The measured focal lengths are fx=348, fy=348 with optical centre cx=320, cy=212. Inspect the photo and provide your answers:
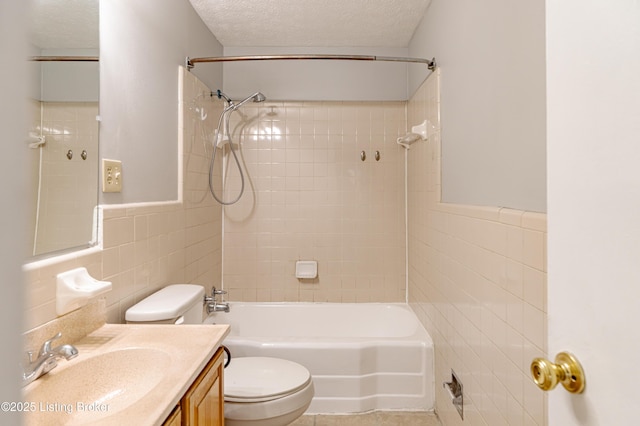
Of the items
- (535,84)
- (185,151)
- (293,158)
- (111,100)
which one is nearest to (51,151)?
(111,100)

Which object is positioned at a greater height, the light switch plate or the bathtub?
the light switch plate

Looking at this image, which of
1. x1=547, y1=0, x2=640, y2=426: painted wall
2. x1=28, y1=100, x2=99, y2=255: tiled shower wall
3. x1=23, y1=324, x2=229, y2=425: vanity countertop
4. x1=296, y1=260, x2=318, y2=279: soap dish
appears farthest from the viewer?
x1=296, y1=260, x2=318, y2=279: soap dish

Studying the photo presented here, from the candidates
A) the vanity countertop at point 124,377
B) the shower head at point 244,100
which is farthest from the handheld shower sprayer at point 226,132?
the vanity countertop at point 124,377

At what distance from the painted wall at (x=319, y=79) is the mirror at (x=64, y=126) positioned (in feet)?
5.44

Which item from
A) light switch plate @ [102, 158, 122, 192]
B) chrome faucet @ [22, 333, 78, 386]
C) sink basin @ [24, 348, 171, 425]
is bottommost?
sink basin @ [24, 348, 171, 425]

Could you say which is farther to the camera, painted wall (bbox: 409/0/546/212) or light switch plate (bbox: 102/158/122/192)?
light switch plate (bbox: 102/158/122/192)

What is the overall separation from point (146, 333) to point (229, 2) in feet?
6.63

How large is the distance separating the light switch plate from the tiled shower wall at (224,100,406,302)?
59.3 inches

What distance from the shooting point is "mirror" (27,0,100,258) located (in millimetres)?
1024

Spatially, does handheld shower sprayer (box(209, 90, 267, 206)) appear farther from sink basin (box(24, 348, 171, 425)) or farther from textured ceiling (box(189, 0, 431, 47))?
sink basin (box(24, 348, 171, 425))

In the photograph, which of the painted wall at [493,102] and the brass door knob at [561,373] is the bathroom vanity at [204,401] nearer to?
the brass door knob at [561,373]

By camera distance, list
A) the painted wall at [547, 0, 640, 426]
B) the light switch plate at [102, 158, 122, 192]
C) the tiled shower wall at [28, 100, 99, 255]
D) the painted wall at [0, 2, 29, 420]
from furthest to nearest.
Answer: the light switch plate at [102, 158, 122, 192]
the tiled shower wall at [28, 100, 99, 255]
the painted wall at [547, 0, 640, 426]
the painted wall at [0, 2, 29, 420]

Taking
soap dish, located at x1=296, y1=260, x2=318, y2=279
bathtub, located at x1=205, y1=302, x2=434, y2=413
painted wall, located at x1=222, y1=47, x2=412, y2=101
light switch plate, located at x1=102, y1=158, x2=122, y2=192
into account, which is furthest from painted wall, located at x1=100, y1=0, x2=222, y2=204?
soap dish, located at x1=296, y1=260, x2=318, y2=279

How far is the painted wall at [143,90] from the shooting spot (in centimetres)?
138
